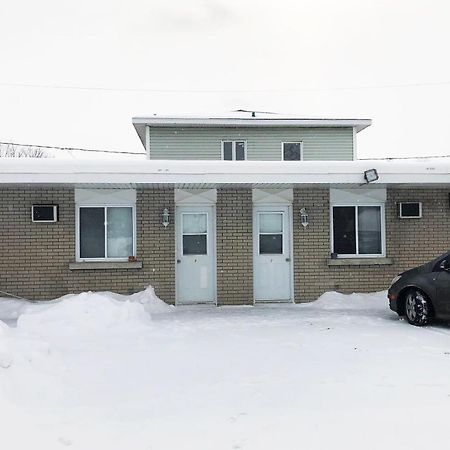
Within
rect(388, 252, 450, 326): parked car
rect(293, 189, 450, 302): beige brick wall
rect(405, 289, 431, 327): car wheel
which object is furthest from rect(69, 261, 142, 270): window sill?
rect(405, 289, 431, 327): car wheel

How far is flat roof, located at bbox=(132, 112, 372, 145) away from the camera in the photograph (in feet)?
57.7

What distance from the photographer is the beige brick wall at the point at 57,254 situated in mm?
10898

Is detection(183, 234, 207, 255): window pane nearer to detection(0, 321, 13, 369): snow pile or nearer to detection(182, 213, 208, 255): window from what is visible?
detection(182, 213, 208, 255): window

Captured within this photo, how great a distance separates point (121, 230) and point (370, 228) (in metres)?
5.88

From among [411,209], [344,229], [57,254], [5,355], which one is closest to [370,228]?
A: [344,229]

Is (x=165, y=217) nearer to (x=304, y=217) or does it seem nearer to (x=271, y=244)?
(x=271, y=244)

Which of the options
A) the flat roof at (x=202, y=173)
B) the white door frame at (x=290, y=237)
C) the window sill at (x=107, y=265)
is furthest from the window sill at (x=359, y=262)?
the window sill at (x=107, y=265)

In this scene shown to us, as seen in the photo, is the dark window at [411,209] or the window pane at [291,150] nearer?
the dark window at [411,209]

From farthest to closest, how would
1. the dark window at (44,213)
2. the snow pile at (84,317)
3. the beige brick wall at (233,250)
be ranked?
the beige brick wall at (233,250) < the dark window at (44,213) < the snow pile at (84,317)

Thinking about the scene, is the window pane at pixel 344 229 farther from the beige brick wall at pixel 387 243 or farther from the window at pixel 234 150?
the window at pixel 234 150

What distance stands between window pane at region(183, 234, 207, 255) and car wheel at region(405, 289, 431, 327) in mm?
4600

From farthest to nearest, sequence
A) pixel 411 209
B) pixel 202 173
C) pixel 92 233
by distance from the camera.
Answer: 1. pixel 411 209
2. pixel 92 233
3. pixel 202 173

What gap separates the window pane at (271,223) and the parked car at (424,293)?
320 cm

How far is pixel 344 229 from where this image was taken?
11773mm
